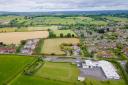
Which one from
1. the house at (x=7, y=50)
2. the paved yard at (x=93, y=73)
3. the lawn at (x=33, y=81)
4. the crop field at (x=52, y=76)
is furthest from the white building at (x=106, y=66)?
the house at (x=7, y=50)

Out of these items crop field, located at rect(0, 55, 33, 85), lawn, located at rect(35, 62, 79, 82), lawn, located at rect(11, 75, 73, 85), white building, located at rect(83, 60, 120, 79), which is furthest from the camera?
white building, located at rect(83, 60, 120, 79)

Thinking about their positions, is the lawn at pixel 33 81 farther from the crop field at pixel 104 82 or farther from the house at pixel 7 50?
→ the house at pixel 7 50

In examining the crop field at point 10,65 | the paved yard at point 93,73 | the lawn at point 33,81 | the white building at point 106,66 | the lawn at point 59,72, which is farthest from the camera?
the paved yard at point 93,73

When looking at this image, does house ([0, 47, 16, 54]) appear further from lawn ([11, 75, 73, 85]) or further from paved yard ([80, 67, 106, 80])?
paved yard ([80, 67, 106, 80])

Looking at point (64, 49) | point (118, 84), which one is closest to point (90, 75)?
point (118, 84)

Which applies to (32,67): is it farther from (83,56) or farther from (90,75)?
(83,56)

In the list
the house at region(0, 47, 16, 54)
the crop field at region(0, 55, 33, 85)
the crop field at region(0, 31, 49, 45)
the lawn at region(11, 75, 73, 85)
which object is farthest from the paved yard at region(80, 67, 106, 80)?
the crop field at region(0, 31, 49, 45)
